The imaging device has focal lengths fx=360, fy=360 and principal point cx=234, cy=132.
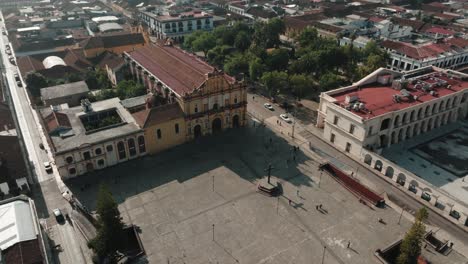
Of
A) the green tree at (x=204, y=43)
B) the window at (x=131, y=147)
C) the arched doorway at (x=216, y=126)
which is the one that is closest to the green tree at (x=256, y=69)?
the arched doorway at (x=216, y=126)

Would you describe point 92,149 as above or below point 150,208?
above

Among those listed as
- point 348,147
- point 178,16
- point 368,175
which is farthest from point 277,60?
point 178,16

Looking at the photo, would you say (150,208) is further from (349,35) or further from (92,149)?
(349,35)

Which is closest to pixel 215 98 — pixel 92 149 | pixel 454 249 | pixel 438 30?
pixel 92 149

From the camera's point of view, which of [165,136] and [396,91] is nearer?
[165,136]

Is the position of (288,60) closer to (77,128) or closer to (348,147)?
(348,147)

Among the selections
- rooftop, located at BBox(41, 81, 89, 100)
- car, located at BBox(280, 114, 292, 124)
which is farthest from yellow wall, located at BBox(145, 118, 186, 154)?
rooftop, located at BBox(41, 81, 89, 100)
